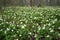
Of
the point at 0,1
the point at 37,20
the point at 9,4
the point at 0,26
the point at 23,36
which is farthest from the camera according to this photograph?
the point at 9,4

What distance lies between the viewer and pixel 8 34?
5023 millimetres

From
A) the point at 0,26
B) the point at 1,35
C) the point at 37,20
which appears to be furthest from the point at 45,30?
the point at 37,20

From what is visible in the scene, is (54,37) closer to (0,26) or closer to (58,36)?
(58,36)

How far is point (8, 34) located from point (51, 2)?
36.7 meters

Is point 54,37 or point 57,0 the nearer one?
point 54,37

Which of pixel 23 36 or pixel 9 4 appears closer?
pixel 23 36

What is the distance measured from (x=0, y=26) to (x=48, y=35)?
6.12 ft

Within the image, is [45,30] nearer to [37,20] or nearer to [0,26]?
[0,26]

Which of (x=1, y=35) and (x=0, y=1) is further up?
(x=1, y=35)

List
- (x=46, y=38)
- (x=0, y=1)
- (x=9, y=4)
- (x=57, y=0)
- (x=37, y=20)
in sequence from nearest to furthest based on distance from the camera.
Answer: (x=46, y=38) < (x=37, y=20) < (x=0, y=1) < (x=9, y=4) < (x=57, y=0)

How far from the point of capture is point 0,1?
23.8 metres

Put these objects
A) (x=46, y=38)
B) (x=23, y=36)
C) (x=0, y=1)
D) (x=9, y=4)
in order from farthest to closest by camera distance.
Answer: (x=9, y=4), (x=0, y=1), (x=23, y=36), (x=46, y=38)

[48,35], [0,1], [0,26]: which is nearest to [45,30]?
[48,35]

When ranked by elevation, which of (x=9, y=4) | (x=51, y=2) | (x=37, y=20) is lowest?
(x=51, y=2)
